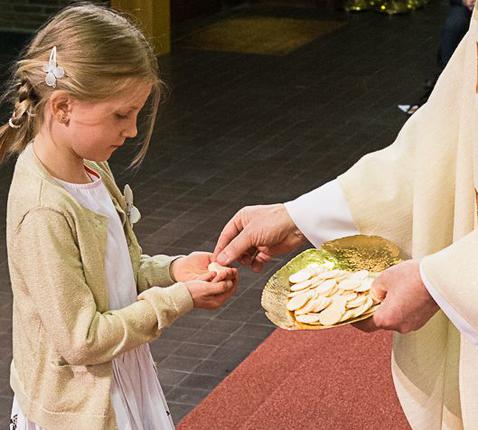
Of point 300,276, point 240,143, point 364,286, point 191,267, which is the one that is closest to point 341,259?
point 300,276

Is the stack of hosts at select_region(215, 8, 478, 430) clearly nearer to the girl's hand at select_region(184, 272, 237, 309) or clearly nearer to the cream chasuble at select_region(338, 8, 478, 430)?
the cream chasuble at select_region(338, 8, 478, 430)

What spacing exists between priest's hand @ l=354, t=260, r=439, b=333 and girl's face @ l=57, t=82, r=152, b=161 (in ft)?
2.15

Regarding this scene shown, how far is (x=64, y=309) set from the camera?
8.45 feet

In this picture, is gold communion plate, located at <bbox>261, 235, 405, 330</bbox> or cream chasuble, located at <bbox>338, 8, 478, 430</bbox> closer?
cream chasuble, located at <bbox>338, 8, 478, 430</bbox>

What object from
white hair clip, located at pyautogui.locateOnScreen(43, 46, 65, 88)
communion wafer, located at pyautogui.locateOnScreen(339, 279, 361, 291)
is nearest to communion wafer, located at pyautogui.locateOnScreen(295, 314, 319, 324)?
communion wafer, located at pyautogui.locateOnScreen(339, 279, 361, 291)

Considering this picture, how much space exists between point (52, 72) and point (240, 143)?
6.01 meters

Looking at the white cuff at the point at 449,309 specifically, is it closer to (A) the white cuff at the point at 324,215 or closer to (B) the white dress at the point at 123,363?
(A) the white cuff at the point at 324,215

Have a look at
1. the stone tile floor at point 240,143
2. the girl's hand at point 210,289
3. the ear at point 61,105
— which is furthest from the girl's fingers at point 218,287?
the stone tile floor at point 240,143

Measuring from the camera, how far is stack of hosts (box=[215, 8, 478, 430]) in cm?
244

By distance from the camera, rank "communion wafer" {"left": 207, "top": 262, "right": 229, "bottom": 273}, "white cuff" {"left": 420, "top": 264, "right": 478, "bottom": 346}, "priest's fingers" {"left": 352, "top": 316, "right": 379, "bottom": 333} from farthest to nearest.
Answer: "communion wafer" {"left": 207, "top": 262, "right": 229, "bottom": 273} < "priest's fingers" {"left": 352, "top": 316, "right": 379, "bottom": 333} < "white cuff" {"left": 420, "top": 264, "right": 478, "bottom": 346}

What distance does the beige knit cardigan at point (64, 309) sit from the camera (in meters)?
2.58

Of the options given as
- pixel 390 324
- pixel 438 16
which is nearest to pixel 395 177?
pixel 390 324

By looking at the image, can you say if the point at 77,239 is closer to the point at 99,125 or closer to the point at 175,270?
the point at 99,125

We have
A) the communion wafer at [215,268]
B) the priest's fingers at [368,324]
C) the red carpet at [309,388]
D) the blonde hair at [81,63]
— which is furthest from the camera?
the red carpet at [309,388]
